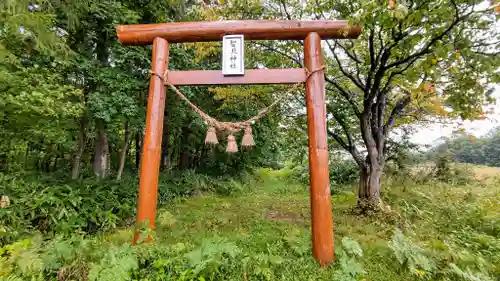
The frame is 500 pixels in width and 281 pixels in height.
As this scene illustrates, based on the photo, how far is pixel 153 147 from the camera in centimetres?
308

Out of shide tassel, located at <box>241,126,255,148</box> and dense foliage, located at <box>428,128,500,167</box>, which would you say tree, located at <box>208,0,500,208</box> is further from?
dense foliage, located at <box>428,128,500,167</box>

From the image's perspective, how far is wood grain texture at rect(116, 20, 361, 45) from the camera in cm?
307

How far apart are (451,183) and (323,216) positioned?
899cm

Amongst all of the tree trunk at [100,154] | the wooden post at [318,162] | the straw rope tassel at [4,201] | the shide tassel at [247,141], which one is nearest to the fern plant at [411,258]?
the wooden post at [318,162]

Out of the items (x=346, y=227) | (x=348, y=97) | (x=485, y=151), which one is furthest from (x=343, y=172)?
(x=485, y=151)

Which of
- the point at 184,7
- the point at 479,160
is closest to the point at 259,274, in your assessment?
the point at 184,7

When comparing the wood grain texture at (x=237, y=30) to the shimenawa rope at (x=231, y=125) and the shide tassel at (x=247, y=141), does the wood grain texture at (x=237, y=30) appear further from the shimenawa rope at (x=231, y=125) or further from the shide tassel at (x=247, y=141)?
the shide tassel at (x=247, y=141)

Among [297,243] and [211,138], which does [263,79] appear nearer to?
[211,138]

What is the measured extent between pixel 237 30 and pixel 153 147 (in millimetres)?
1853

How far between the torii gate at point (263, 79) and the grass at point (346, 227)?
0.47m

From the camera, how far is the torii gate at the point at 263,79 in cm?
283

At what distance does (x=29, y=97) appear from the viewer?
137 inches

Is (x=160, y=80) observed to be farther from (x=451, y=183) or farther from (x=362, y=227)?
(x=451, y=183)

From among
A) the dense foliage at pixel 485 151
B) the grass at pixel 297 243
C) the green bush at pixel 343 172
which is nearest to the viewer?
the grass at pixel 297 243
